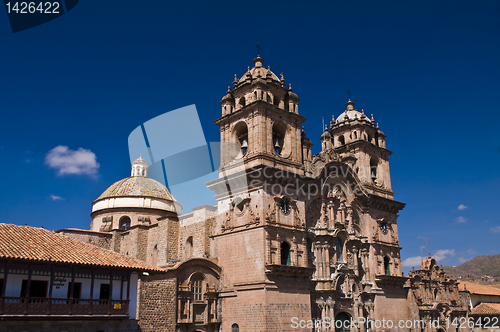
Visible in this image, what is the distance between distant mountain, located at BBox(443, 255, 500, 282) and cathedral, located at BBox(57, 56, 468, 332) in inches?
3032

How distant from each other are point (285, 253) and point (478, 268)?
107 meters

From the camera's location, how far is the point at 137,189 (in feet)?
138

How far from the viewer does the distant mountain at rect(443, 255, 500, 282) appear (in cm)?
10788

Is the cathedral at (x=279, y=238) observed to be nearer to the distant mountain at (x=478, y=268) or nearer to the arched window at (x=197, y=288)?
the arched window at (x=197, y=288)

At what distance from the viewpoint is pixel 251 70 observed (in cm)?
3328

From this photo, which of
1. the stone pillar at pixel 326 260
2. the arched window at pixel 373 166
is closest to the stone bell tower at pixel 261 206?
the stone pillar at pixel 326 260

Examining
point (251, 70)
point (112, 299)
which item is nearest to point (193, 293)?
point (112, 299)

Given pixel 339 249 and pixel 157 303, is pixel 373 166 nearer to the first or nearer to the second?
pixel 339 249

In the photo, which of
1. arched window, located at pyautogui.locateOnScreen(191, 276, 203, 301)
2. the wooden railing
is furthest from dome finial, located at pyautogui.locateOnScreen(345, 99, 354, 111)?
the wooden railing

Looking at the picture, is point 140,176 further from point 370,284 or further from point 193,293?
point 370,284

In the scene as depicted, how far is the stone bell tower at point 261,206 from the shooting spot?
1049 inches

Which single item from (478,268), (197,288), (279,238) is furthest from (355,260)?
(478,268)

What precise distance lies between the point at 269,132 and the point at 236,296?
36.1 feet

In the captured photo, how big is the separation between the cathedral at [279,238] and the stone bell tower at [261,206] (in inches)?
3.4
